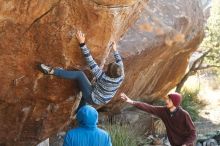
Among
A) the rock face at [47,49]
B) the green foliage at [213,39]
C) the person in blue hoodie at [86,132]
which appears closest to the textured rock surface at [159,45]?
the rock face at [47,49]

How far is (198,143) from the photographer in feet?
41.1

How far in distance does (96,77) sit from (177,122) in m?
1.31

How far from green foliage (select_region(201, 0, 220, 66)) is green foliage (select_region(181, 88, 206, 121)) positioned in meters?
1.28

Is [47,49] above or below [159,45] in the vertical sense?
below

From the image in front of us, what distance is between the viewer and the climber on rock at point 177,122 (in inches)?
288

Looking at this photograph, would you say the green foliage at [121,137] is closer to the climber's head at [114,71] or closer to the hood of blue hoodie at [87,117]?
the climber's head at [114,71]

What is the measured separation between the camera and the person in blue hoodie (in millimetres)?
5355

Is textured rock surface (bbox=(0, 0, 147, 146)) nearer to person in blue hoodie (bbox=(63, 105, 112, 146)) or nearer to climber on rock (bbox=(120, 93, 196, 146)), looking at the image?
climber on rock (bbox=(120, 93, 196, 146))

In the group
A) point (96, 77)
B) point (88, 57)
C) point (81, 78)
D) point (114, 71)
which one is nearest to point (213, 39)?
point (114, 71)

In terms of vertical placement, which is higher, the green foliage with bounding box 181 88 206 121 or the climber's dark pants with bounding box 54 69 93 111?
the climber's dark pants with bounding box 54 69 93 111

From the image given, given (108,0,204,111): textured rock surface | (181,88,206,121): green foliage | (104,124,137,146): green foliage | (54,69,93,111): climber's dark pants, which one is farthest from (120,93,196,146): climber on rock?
(181,88,206,121): green foliage

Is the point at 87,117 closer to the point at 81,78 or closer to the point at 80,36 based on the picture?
the point at 80,36

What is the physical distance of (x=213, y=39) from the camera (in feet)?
62.3

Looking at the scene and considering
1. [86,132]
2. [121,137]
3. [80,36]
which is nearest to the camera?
[86,132]
